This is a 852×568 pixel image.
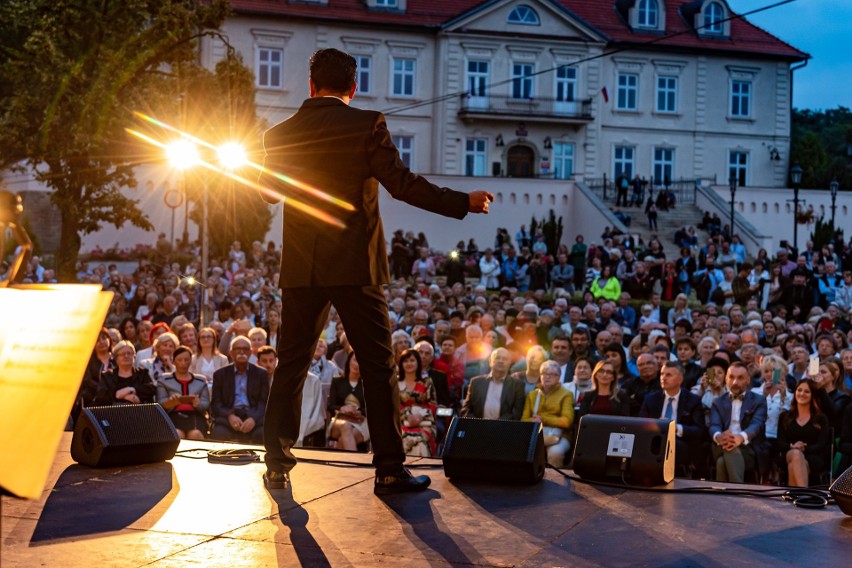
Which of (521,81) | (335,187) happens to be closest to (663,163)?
(521,81)

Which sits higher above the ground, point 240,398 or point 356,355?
point 356,355

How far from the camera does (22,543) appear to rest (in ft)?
11.9

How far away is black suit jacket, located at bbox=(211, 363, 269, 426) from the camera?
30.7 feet

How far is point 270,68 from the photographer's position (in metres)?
39.9

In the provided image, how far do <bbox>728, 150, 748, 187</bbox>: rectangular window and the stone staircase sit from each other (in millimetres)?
5647

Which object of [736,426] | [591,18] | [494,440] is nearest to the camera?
[494,440]

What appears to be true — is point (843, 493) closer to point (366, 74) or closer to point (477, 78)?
point (477, 78)

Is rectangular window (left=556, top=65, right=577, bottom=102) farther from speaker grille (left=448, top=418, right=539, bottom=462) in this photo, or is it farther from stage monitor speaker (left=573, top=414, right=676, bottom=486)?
speaker grille (left=448, top=418, right=539, bottom=462)

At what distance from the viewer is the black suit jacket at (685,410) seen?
883 cm

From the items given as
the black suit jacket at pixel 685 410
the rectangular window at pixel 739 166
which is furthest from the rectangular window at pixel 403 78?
the black suit jacket at pixel 685 410

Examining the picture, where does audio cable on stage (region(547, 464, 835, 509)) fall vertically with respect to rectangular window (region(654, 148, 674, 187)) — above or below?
below

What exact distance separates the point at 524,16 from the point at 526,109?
3521mm

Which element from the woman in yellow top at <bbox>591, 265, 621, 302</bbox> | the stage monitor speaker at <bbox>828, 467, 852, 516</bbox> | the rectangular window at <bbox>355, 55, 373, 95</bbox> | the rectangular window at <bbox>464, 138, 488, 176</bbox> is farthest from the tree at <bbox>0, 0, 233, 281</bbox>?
the stage monitor speaker at <bbox>828, 467, 852, 516</bbox>

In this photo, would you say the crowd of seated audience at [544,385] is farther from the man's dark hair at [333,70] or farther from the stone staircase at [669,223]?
the stone staircase at [669,223]
